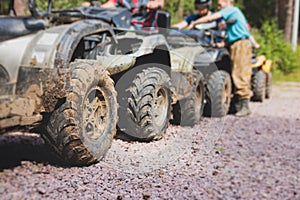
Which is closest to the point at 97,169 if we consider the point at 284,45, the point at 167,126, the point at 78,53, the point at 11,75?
the point at 167,126

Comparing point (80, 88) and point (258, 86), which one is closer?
point (80, 88)

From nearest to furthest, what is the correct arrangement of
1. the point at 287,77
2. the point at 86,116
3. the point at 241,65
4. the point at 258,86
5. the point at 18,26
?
the point at 86,116 < the point at 18,26 < the point at 241,65 < the point at 258,86 < the point at 287,77

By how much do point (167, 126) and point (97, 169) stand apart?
417mm

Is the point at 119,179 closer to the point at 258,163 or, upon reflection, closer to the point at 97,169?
the point at 97,169

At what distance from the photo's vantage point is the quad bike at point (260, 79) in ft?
29.6

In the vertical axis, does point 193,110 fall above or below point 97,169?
above

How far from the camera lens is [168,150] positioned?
6.57 feet

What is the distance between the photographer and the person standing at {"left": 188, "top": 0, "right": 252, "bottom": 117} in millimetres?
6727

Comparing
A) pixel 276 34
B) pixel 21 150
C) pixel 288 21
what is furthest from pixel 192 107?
pixel 288 21

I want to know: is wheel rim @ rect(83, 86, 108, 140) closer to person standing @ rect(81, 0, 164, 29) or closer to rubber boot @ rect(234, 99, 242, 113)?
person standing @ rect(81, 0, 164, 29)

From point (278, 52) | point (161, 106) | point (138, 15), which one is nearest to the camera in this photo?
point (161, 106)

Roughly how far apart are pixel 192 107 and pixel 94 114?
438 mm

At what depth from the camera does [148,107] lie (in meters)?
1.96

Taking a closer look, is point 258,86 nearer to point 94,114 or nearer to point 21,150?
point 21,150
